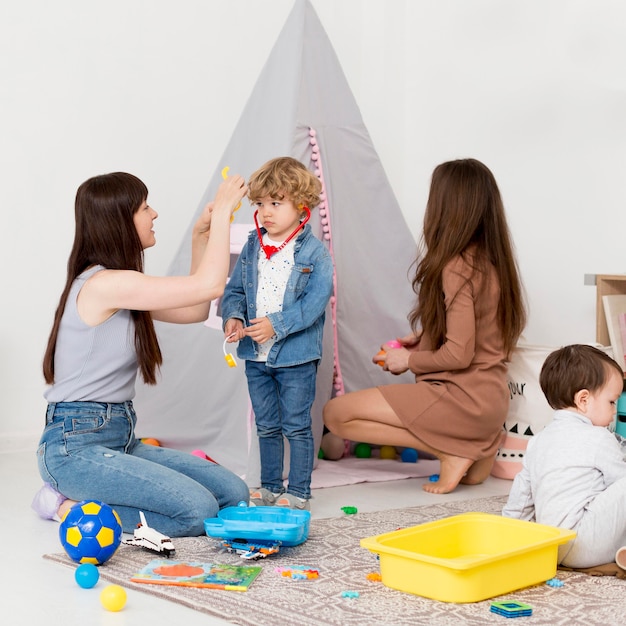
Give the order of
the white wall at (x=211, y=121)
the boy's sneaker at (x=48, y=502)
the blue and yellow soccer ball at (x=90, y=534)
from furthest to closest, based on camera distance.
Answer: the white wall at (x=211, y=121), the boy's sneaker at (x=48, y=502), the blue and yellow soccer ball at (x=90, y=534)

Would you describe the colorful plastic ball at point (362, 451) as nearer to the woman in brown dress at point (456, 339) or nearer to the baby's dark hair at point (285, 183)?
the woman in brown dress at point (456, 339)

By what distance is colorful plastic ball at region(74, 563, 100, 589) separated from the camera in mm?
1740

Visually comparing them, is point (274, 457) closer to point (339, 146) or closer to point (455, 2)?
point (339, 146)

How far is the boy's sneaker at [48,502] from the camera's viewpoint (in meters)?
2.22

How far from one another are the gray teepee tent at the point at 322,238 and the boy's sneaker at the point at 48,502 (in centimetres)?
65

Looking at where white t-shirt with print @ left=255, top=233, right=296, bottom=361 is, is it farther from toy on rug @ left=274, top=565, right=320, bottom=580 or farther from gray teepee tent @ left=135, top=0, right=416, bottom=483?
toy on rug @ left=274, top=565, right=320, bottom=580

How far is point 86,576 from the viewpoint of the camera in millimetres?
1739

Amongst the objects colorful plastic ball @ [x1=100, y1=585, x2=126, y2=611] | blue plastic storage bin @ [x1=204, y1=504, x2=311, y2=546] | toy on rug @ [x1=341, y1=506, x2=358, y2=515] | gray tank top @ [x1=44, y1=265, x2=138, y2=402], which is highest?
gray tank top @ [x1=44, y1=265, x2=138, y2=402]

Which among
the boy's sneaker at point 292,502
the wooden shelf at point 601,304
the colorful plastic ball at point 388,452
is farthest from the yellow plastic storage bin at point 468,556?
the colorful plastic ball at point 388,452

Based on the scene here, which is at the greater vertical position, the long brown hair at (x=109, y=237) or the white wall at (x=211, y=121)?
the white wall at (x=211, y=121)

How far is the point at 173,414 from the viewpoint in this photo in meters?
3.12

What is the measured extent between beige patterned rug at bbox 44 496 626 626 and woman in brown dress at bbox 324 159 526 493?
0.73m

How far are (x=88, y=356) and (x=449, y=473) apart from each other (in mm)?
1081

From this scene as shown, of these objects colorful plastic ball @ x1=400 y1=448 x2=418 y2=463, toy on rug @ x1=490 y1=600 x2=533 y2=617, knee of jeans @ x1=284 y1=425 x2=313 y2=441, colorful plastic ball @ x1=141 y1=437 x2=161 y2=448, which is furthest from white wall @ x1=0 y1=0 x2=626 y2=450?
toy on rug @ x1=490 y1=600 x2=533 y2=617
